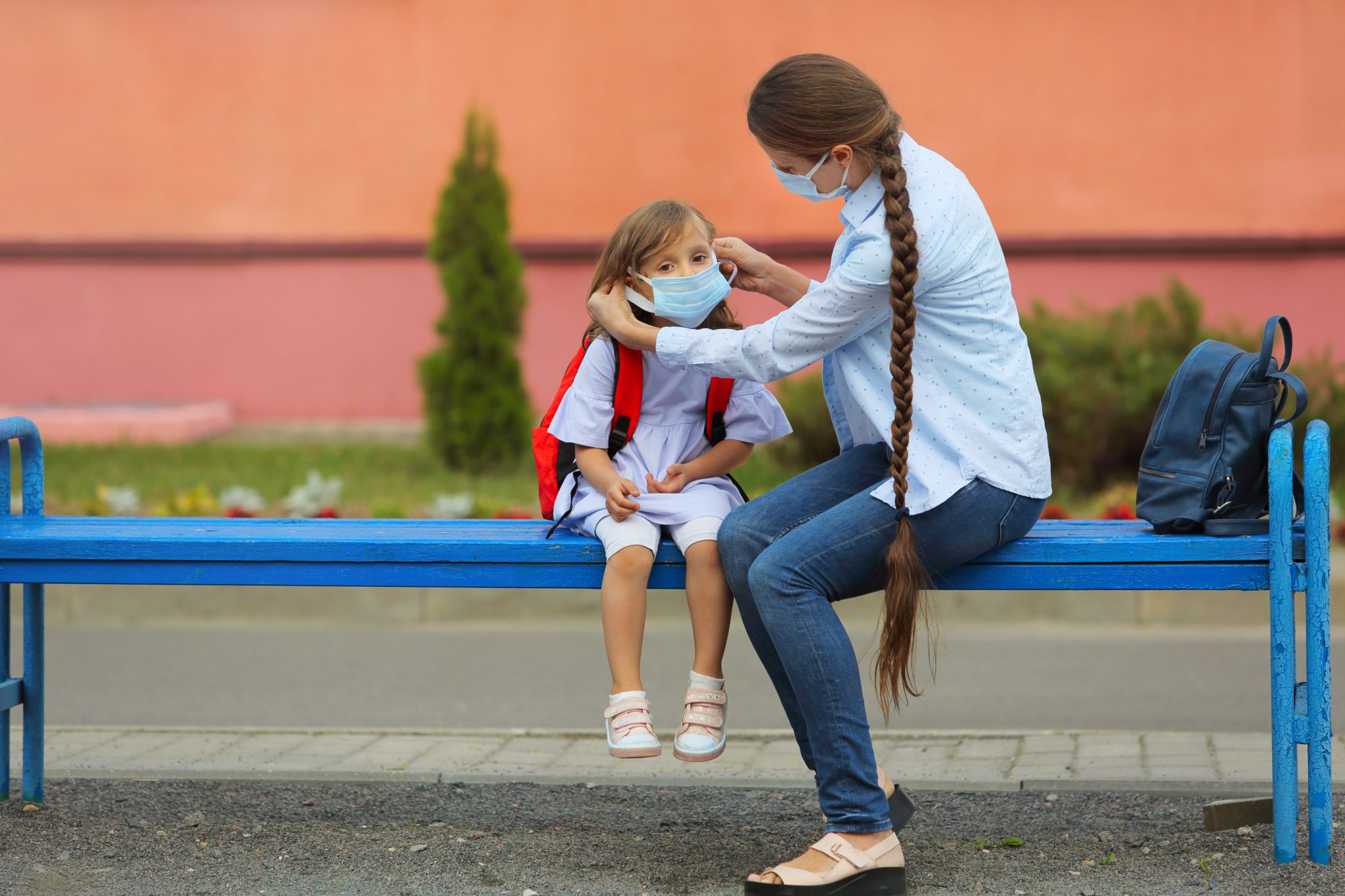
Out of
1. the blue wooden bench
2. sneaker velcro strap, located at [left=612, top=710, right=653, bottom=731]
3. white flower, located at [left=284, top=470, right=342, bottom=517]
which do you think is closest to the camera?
the blue wooden bench

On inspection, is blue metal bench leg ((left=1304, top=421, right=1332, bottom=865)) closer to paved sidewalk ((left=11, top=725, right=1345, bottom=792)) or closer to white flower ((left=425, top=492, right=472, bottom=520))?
paved sidewalk ((left=11, top=725, right=1345, bottom=792))

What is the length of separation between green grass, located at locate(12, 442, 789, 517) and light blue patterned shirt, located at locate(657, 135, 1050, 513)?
4.51 meters

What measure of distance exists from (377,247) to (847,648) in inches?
374

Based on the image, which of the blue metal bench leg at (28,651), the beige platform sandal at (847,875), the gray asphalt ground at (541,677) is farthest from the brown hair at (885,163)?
the gray asphalt ground at (541,677)

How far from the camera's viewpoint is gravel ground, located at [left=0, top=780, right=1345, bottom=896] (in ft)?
10.7

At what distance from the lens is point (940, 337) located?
10.0 feet

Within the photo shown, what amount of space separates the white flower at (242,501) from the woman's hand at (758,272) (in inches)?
176

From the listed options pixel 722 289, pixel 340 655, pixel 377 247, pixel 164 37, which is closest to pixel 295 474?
pixel 377 247

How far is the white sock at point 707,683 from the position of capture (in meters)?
3.19

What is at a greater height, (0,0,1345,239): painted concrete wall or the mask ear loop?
(0,0,1345,239): painted concrete wall

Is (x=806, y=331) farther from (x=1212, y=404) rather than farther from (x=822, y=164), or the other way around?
(x=1212, y=404)

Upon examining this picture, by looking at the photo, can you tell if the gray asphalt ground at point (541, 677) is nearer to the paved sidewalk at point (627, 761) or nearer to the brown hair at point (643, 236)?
the paved sidewalk at point (627, 761)

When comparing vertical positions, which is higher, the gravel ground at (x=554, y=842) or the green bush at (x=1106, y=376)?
the green bush at (x=1106, y=376)

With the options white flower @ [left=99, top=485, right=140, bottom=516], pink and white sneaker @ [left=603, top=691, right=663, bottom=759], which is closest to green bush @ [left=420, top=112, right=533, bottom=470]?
white flower @ [left=99, top=485, right=140, bottom=516]
